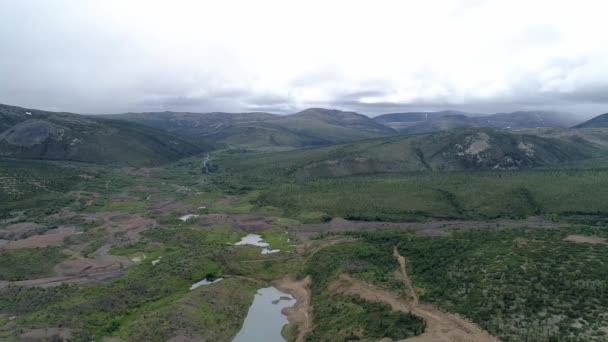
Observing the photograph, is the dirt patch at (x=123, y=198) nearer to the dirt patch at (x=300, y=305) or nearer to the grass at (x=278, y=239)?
the grass at (x=278, y=239)

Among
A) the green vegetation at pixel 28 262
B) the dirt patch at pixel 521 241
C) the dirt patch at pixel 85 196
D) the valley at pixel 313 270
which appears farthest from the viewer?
the dirt patch at pixel 85 196

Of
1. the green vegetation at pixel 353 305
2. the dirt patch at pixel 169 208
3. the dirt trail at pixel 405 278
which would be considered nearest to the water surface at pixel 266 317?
the green vegetation at pixel 353 305

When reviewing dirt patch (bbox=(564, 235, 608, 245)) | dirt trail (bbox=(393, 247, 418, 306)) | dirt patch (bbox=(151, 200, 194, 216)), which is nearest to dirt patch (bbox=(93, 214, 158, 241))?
dirt patch (bbox=(151, 200, 194, 216))

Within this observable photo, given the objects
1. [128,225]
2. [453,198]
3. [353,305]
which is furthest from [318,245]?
[453,198]

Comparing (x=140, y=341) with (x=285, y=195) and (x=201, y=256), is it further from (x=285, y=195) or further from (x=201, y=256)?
(x=285, y=195)

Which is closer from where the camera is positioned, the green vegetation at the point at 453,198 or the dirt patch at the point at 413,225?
the dirt patch at the point at 413,225

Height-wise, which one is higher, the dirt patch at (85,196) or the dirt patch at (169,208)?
the dirt patch at (85,196)

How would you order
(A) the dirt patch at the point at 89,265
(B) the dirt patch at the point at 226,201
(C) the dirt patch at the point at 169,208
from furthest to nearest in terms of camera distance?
(B) the dirt patch at the point at 226,201, (C) the dirt patch at the point at 169,208, (A) the dirt patch at the point at 89,265
